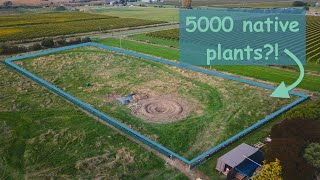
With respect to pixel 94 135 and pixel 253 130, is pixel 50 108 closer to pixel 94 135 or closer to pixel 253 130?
pixel 94 135

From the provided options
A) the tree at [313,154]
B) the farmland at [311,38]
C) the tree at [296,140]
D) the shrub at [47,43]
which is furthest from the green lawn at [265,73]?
the tree at [313,154]

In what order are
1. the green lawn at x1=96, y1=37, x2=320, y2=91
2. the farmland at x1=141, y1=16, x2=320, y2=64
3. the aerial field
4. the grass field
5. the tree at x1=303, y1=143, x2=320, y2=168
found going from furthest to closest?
1. the farmland at x1=141, y1=16, x2=320, y2=64
2. the green lawn at x1=96, y1=37, x2=320, y2=91
3. the aerial field
4. the grass field
5. the tree at x1=303, y1=143, x2=320, y2=168

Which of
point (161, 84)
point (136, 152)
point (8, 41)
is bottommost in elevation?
point (136, 152)

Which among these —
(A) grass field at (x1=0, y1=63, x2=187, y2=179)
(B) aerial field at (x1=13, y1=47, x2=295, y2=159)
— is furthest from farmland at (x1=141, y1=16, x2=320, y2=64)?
(A) grass field at (x1=0, y1=63, x2=187, y2=179)

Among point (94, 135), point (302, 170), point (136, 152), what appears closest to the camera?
point (302, 170)

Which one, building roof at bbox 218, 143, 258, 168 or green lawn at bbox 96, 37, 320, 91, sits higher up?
green lawn at bbox 96, 37, 320, 91

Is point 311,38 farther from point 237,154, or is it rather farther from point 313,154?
point 237,154

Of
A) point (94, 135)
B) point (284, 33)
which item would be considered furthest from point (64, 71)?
point (284, 33)

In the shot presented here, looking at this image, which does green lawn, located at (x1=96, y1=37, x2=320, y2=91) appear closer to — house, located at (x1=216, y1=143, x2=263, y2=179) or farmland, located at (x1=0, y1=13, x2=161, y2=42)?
house, located at (x1=216, y1=143, x2=263, y2=179)
